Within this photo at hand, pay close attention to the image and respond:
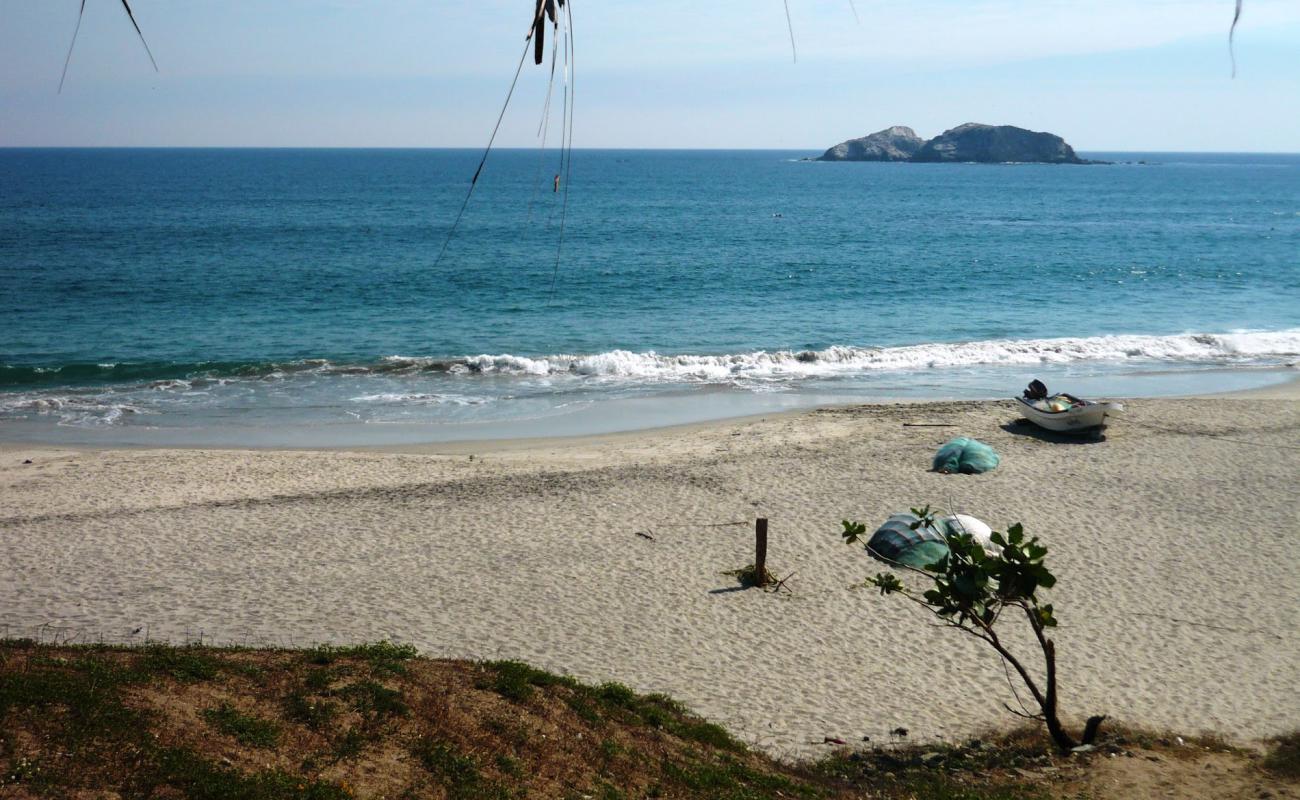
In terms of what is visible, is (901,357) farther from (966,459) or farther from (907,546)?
(907,546)

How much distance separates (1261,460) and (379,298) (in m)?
31.5

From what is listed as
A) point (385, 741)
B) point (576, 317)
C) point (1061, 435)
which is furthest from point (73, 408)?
point (1061, 435)

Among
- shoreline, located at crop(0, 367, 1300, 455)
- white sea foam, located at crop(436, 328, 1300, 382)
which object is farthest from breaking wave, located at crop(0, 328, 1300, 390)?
shoreline, located at crop(0, 367, 1300, 455)

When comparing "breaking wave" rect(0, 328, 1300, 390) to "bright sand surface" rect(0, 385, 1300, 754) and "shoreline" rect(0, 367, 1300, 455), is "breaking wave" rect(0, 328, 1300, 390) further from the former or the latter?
"bright sand surface" rect(0, 385, 1300, 754)

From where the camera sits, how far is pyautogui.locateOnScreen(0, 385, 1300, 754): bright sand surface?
10.5 meters

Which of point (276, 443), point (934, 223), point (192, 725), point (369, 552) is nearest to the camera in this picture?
point (192, 725)

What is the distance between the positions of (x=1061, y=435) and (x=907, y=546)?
28.5ft

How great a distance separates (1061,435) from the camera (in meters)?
20.8

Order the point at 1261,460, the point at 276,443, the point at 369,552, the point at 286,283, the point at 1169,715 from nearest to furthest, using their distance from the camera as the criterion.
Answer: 1. the point at 1169,715
2. the point at 369,552
3. the point at 1261,460
4. the point at 276,443
5. the point at 286,283

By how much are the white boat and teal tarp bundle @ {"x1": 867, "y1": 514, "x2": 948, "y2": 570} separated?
7935 millimetres

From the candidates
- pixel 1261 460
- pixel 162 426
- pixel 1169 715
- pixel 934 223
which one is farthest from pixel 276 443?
pixel 934 223

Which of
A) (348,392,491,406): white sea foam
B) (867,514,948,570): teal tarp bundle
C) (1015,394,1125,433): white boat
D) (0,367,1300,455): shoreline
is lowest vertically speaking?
(0,367,1300,455): shoreline

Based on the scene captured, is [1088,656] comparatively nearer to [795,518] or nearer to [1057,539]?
[1057,539]

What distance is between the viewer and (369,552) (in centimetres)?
1417
